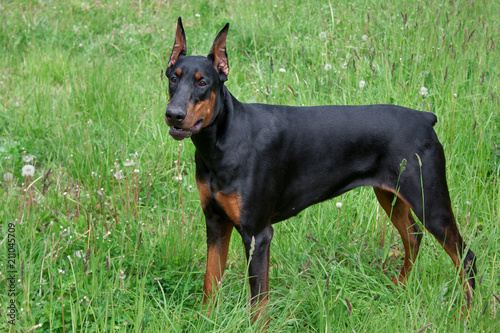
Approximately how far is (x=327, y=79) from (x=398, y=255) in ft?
6.04

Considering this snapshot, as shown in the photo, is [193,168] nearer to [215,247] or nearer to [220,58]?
[215,247]

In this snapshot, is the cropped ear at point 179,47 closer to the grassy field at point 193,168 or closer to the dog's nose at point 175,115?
the dog's nose at point 175,115

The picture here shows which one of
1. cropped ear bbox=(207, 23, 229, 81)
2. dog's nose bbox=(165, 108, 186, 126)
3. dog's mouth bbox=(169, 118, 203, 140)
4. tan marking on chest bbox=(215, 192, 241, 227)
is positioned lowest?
tan marking on chest bbox=(215, 192, 241, 227)

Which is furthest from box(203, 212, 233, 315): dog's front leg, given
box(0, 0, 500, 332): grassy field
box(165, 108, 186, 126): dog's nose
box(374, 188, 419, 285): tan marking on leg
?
box(374, 188, 419, 285): tan marking on leg

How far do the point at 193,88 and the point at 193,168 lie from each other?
5.58 ft

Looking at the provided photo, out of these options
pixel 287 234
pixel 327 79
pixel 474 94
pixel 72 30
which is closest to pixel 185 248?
pixel 287 234

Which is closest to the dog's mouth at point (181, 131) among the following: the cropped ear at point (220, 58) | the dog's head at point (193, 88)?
the dog's head at point (193, 88)

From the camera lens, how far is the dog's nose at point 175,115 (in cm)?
274

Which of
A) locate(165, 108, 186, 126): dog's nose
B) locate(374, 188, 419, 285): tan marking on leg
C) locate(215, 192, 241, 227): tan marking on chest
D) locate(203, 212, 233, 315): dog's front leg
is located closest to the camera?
locate(165, 108, 186, 126): dog's nose

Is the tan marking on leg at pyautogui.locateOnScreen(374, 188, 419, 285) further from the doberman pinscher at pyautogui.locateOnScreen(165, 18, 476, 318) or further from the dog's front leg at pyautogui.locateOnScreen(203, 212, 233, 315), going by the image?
the dog's front leg at pyautogui.locateOnScreen(203, 212, 233, 315)

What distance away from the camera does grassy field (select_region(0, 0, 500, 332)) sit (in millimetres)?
2881

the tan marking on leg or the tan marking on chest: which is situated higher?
the tan marking on chest

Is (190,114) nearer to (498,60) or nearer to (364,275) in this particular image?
(364,275)

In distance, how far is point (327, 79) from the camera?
5.03 meters
